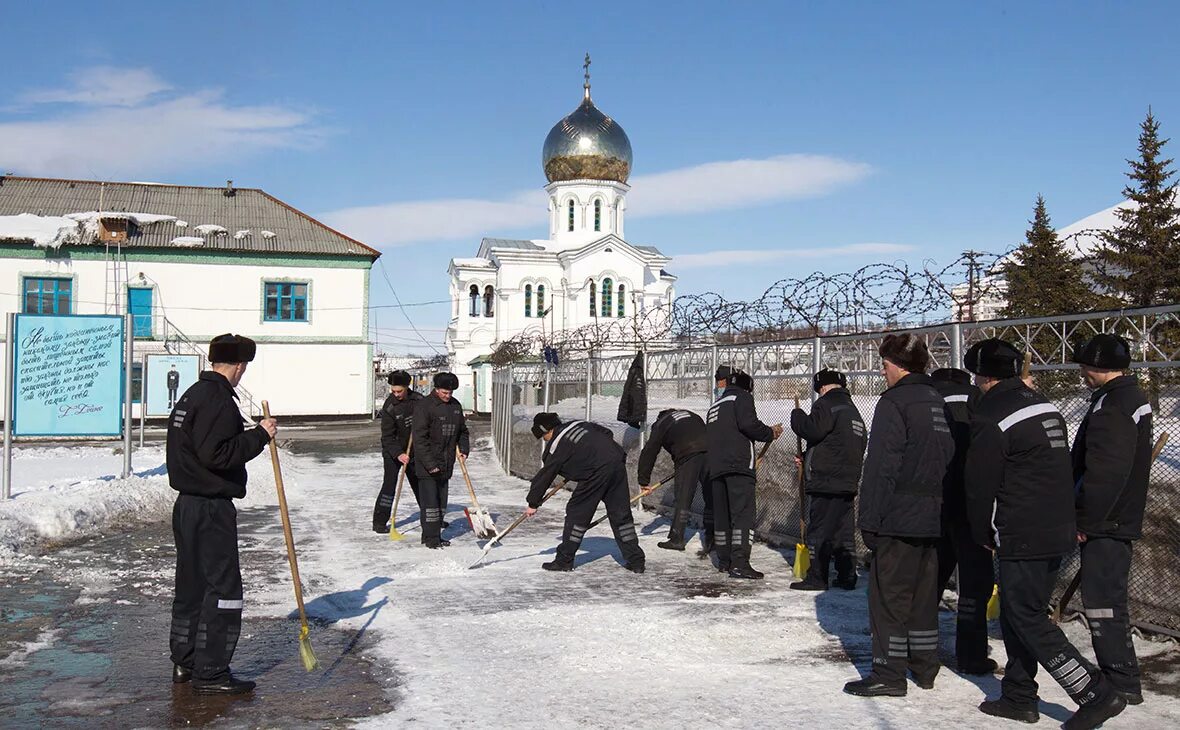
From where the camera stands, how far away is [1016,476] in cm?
509

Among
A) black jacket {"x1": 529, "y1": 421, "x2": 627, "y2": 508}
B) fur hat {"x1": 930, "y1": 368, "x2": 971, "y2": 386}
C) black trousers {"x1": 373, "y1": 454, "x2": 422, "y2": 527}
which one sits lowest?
black trousers {"x1": 373, "y1": 454, "x2": 422, "y2": 527}

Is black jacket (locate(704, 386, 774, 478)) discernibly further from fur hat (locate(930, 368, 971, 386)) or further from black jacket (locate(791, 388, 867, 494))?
fur hat (locate(930, 368, 971, 386))

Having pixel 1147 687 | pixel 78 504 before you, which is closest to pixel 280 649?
pixel 1147 687

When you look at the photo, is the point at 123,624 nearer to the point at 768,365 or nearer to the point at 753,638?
the point at 753,638

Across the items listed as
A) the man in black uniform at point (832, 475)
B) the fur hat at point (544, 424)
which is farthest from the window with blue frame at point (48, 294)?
the man in black uniform at point (832, 475)

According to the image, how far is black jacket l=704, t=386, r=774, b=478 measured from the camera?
8.84 m

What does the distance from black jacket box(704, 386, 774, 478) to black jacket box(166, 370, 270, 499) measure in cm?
445

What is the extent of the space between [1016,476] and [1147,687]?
63.0 inches

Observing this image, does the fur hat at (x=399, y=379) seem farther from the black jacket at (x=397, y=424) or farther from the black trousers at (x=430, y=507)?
the black trousers at (x=430, y=507)

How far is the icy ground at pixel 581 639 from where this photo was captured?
17.0 feet

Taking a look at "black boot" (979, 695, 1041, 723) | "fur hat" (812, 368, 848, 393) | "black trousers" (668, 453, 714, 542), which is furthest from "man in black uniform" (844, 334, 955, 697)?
"black trousers" (668, 453, 714, 542)

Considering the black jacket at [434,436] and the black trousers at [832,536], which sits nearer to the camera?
the black trousers at [832,536]

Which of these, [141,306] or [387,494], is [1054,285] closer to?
[387,494]

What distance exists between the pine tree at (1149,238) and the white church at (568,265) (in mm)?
26008
